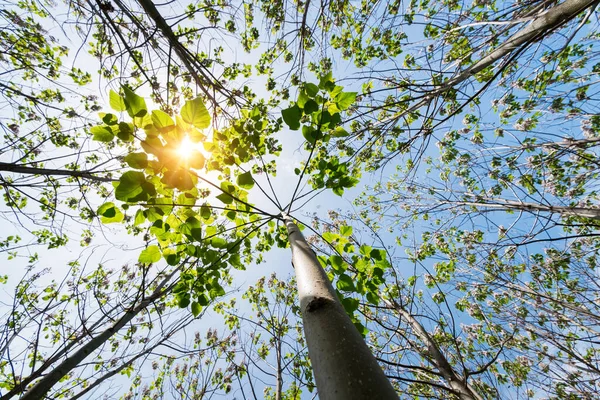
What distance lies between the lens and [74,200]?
16.7 ft

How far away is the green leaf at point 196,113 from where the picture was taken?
47.8 inches

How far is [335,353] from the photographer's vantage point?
2.29ft

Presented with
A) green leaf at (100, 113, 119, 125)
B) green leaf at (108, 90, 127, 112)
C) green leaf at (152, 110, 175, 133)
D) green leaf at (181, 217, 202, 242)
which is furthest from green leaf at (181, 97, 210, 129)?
green leaf at (181, 217, 202, 242)

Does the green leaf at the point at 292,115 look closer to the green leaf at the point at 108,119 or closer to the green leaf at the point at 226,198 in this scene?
the green leaf at the point at 226,198

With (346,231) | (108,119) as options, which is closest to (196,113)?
(108,119)

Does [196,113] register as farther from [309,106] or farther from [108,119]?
[309,106]

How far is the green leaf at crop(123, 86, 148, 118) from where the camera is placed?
3.82 feet

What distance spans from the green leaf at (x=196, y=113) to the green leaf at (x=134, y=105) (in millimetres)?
194

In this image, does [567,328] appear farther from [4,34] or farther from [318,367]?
[4,34]

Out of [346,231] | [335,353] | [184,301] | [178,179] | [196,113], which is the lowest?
[335,353]

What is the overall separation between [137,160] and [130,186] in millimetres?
148

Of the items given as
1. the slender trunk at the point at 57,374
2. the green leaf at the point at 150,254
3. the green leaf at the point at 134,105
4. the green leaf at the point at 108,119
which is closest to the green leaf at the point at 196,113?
the green leaf at the point at 134,105

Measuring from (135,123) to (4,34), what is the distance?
182 inches

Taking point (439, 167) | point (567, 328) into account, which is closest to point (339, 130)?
point (439, 167)
